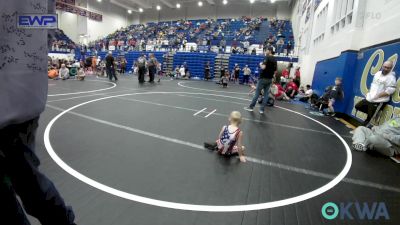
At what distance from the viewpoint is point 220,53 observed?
23.6 metres

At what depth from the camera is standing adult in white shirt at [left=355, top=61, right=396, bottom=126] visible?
219 inches

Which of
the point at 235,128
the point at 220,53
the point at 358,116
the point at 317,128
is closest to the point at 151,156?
the point at 235,128

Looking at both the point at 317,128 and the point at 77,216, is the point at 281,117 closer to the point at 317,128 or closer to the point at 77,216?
the point at 317,128

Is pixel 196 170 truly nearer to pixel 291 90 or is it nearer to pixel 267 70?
pixel 267 70

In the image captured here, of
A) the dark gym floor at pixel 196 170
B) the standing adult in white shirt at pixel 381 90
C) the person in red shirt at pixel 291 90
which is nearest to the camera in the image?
the dark gym floor at pixel 196 170

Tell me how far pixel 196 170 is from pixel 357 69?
6998 mm

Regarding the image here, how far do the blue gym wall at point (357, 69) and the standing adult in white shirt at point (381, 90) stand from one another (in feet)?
0.44

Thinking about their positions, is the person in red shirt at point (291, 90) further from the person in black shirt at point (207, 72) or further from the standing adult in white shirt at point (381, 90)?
the person in black shirt at point (207, 72)

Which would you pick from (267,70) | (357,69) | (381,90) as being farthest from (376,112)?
(267,70)

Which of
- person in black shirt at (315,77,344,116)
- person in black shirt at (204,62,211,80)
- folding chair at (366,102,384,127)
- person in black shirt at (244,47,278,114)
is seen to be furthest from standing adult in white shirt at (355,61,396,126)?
person in black shirt at (204,62,211,80)

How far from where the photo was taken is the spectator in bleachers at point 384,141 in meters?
4.48

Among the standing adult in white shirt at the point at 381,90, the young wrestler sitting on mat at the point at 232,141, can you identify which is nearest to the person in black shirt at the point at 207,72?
the standing adult in white shirt at the point at 381,90

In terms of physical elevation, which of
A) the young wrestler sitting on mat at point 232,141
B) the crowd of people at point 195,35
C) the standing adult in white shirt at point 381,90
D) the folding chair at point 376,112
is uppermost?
the crowd of people at point 195,35

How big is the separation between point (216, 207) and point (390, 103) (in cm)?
523
